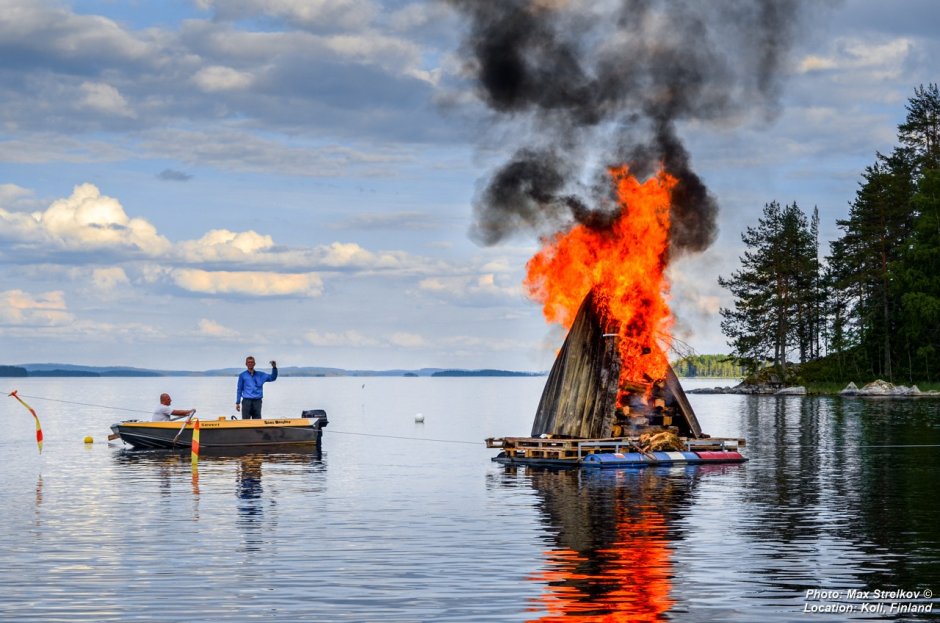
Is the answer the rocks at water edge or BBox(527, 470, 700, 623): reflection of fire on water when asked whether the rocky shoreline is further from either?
BBox(527, 470, 700, 623): reflection of fire on water

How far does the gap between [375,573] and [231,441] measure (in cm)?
2932

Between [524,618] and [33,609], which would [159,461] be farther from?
[524,618]

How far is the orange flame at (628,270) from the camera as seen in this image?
43.0 metres

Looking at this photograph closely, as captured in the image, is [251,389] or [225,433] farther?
[225,433]

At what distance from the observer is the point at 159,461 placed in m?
46.1

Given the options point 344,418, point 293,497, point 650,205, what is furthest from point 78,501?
point 344,418

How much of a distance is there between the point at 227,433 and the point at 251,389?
262 cm

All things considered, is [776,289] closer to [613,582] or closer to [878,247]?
[878,247]

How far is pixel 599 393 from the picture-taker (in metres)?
42.1

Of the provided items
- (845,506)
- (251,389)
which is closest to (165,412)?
(251,389)

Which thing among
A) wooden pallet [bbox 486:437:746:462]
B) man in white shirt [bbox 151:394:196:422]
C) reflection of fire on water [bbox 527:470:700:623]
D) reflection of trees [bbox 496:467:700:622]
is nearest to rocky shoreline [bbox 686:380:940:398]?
wooden pallet [bbox 486:437:746:462]

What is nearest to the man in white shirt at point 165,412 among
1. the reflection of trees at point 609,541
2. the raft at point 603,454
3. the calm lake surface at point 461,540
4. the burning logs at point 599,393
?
the calm lake surface at point 461,540

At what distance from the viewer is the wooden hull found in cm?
4872

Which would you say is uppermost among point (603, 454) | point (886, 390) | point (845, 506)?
point (886, 390)
